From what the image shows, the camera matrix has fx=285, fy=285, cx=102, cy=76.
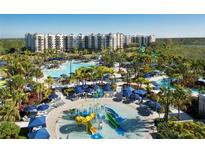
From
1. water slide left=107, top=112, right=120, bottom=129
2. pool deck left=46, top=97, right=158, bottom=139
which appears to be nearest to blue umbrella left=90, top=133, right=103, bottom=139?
water slide left=107, top=112, right=120, bottom=129

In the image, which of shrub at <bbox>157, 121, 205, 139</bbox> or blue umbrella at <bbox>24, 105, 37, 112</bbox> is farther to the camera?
blue umbrella at <bbox>24, 105, 37, 112</bbox>

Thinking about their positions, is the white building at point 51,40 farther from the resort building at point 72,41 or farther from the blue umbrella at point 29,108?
the blue umbrella at point 29,108

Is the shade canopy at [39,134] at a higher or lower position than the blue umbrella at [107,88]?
lower

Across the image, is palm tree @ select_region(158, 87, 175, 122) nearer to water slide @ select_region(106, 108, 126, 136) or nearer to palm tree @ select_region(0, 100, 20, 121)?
water slide @ select_region(106, 108, 126, 136)

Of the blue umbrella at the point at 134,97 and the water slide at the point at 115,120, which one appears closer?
the water slide at the point at 115,120

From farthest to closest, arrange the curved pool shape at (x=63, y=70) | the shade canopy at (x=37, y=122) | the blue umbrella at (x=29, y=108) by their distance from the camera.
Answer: the curved pool shape at (x=63, y=70) → the blue umbrella at (x=29, y=108) → the shade canopy at (x=37, y=122)

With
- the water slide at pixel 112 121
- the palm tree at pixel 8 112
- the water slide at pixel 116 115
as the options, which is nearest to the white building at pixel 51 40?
the water slide at pixel 116 115

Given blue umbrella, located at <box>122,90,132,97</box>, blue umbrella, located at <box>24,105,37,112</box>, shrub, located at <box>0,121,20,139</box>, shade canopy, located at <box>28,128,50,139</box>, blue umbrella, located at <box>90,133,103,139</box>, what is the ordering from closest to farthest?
shrub, located at <box>0,121,20,139</box>
shade canopy, located at <box>28,128,50,139</box>
blue umbrella, located at <box>90,133,103,139</box>
blue umbrella, located at <box>24,105,37,112</box>
blue umbrella, located at <box>122,90,132,97</box>

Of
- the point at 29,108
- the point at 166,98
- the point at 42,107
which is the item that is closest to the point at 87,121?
the point at 42,107
